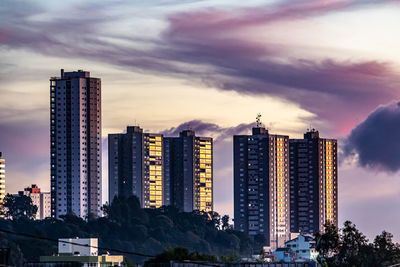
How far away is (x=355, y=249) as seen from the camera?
163 m

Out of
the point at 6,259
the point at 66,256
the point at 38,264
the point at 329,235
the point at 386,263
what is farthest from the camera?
the point at 66,256

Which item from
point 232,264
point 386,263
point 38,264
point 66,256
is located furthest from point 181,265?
point 66,256

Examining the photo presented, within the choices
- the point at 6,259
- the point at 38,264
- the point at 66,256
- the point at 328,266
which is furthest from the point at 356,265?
the point at 6,259

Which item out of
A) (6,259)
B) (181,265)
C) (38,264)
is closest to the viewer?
(6,259)

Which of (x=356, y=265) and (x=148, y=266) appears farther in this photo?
(x=356, y=265)

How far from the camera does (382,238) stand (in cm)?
15938

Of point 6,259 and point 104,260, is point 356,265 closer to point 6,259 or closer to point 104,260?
point 104,260

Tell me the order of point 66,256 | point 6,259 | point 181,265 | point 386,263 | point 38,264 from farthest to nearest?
point 66,256, point 386,263, point 38,264, point 181,265, point 6,259

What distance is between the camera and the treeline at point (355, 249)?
520 ft

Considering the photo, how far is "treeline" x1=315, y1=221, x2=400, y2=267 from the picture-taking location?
520ft

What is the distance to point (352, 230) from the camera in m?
164

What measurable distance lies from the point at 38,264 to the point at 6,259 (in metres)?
25.8

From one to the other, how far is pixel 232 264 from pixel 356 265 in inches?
2796

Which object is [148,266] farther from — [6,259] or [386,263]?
[386,263]
